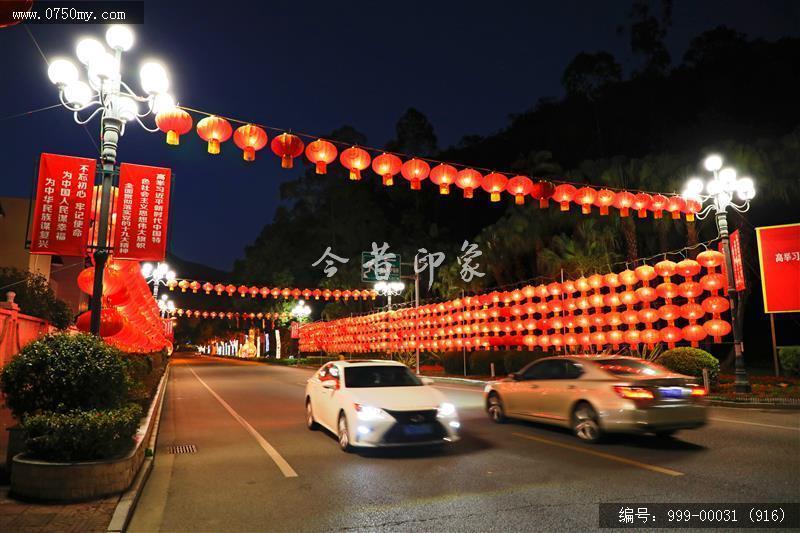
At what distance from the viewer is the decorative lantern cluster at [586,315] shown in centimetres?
1831

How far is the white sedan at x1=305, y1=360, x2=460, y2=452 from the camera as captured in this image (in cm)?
823

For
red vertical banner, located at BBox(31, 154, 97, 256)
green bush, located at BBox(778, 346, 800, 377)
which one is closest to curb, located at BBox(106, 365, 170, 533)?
red vertical banner, located at BBox(31, 154, 97, 256)

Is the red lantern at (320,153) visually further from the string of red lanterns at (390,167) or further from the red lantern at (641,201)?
the red lantern at (641,201)

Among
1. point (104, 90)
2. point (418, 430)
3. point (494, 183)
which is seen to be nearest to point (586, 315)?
point (494, 183)

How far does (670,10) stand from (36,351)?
6031 cm

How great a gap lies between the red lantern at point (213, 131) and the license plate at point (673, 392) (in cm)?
1043

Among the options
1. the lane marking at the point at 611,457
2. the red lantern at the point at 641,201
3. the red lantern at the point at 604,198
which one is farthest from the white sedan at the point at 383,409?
the red lantern at the point at 641,201

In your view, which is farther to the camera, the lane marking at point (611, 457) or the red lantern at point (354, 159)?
the red lantern at point (354, 159)

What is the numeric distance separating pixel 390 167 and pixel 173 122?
18.5ft

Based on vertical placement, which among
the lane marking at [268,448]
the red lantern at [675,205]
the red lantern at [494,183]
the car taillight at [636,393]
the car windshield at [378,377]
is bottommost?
the lane marking at [268,448]

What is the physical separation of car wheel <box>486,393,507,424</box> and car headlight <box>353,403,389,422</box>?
419 centimetres

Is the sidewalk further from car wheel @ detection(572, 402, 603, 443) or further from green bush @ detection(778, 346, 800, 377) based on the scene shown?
green bush @ detection(778, 346, 800, 377)

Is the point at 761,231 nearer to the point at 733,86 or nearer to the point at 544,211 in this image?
the point at 544,211

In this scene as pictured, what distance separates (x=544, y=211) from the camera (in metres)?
36.5
